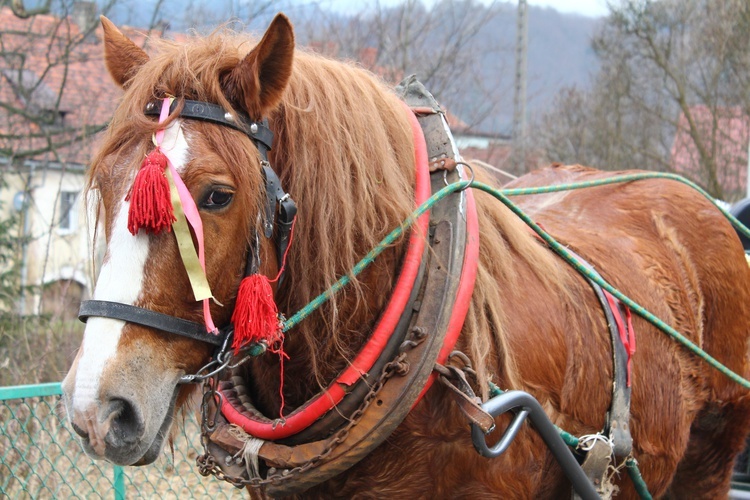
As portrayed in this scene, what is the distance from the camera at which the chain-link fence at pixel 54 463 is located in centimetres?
312

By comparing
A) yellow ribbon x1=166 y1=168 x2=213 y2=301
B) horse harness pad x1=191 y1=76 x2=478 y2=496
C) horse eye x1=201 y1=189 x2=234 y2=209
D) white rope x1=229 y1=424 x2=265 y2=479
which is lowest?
white rope x1=229 y1=424 x2=265 y2=479

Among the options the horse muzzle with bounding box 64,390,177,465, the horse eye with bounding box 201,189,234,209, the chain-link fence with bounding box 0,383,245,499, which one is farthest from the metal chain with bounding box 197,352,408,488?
the chain-link fence with bounding box 0,383,245,499

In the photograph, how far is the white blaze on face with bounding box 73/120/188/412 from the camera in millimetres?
1506

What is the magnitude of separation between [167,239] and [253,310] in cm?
24

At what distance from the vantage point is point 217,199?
1646 millimetres

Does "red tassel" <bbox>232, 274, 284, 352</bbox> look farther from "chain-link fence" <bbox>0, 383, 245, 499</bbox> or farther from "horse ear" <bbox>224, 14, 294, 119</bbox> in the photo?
"chain-link fence" <bbox>0, 383, 245, 499</bbox>

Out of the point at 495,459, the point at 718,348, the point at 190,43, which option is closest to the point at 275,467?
the point at 495,459

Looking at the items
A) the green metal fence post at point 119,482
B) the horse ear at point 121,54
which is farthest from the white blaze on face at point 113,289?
the green metal fence post at point 119,482

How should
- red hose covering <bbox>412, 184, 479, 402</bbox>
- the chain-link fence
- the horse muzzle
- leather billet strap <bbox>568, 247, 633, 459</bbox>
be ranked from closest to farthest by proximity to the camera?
the horse muzzle
red hose covering <bbox>412, 184, 479, 402</bbox>
leather billet strap <bbox>568, 247, 633, 459</bbox>
the chain-link fence

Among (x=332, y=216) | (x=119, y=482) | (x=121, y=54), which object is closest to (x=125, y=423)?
(x=332, y=216)

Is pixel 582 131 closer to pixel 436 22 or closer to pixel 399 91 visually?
pixel 436 22

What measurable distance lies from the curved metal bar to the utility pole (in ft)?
35.7

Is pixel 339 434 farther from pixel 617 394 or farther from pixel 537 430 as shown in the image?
pixel 617 394

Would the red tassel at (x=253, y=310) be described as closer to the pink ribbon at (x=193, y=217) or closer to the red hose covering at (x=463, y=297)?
the pink ribbon at (x=193, y=217)
